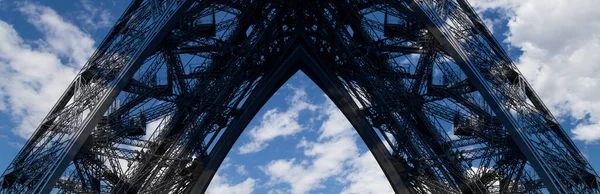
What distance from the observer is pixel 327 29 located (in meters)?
22.8

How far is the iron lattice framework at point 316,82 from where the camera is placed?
1812 centimetres

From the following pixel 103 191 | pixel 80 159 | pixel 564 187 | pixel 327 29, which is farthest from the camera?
pixel 327 29

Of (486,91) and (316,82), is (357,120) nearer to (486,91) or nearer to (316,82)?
(316,82)

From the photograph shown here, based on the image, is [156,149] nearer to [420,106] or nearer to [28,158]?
[28,158]

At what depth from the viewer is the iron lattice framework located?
18.1 m

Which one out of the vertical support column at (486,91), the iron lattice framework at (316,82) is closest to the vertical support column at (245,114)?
the iron lattice framework at (316,82)

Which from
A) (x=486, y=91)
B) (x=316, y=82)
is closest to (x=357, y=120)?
(x=316, y=82)

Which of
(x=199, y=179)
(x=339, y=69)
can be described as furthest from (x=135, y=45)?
(x=339, y=69)

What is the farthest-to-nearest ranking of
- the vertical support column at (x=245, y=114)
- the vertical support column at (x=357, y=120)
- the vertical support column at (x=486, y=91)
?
the vertical support column at (x=245, y=114) < the vertical support column at (x=357, y=120) < the vertical support column at (x=486, y=91)

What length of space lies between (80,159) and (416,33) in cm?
1038

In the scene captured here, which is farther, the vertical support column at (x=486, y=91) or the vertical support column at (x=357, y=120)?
the vertical support column at (x=357, y=120)

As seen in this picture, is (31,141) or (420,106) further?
(420,106)

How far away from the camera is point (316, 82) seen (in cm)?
2508

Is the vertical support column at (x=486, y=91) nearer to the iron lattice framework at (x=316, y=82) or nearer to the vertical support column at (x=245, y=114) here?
the iron lattice framework at (x=316, y=82)
